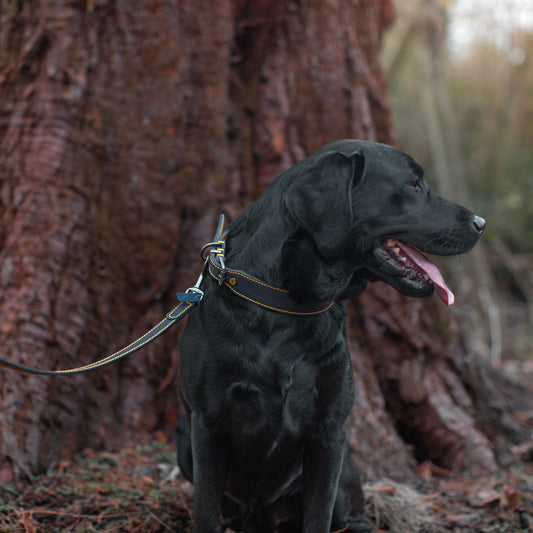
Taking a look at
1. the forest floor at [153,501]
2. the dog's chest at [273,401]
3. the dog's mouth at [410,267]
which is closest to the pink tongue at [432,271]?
the dog's mouth at [410,267]

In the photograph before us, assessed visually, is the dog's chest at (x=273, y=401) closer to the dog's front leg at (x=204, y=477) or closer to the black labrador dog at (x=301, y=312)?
the black labrador dog at (x=301, y=312)

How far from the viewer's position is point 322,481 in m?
2.16

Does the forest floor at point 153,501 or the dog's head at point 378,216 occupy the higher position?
the dog's head at point 378,216

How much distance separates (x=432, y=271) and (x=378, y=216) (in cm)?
30

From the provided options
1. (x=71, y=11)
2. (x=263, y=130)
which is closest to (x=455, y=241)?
(x=263, y=130)

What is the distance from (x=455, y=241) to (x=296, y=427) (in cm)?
96

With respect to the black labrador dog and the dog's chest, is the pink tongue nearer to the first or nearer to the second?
the black labrador dog

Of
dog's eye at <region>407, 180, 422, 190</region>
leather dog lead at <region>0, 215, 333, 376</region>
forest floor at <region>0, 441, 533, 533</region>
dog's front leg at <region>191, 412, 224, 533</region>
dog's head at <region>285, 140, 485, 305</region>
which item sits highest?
dog's eye at <region>407, 180, 422, 190</region>

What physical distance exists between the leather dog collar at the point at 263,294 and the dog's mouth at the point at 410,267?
0.29 meters

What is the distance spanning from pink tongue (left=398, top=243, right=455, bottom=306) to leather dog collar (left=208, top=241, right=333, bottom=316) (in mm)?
393

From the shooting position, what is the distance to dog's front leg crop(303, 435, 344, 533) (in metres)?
2.15

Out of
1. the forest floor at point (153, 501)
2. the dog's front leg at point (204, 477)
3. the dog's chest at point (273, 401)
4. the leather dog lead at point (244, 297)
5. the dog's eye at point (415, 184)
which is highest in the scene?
the dog's eye at point (415, 184)

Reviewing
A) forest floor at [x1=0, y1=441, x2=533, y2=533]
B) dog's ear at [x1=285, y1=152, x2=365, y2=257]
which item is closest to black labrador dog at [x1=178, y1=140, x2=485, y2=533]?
dog's ear at [x1=285, y1=152, x2=365, y2=257]

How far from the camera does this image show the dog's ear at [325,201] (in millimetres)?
2002
